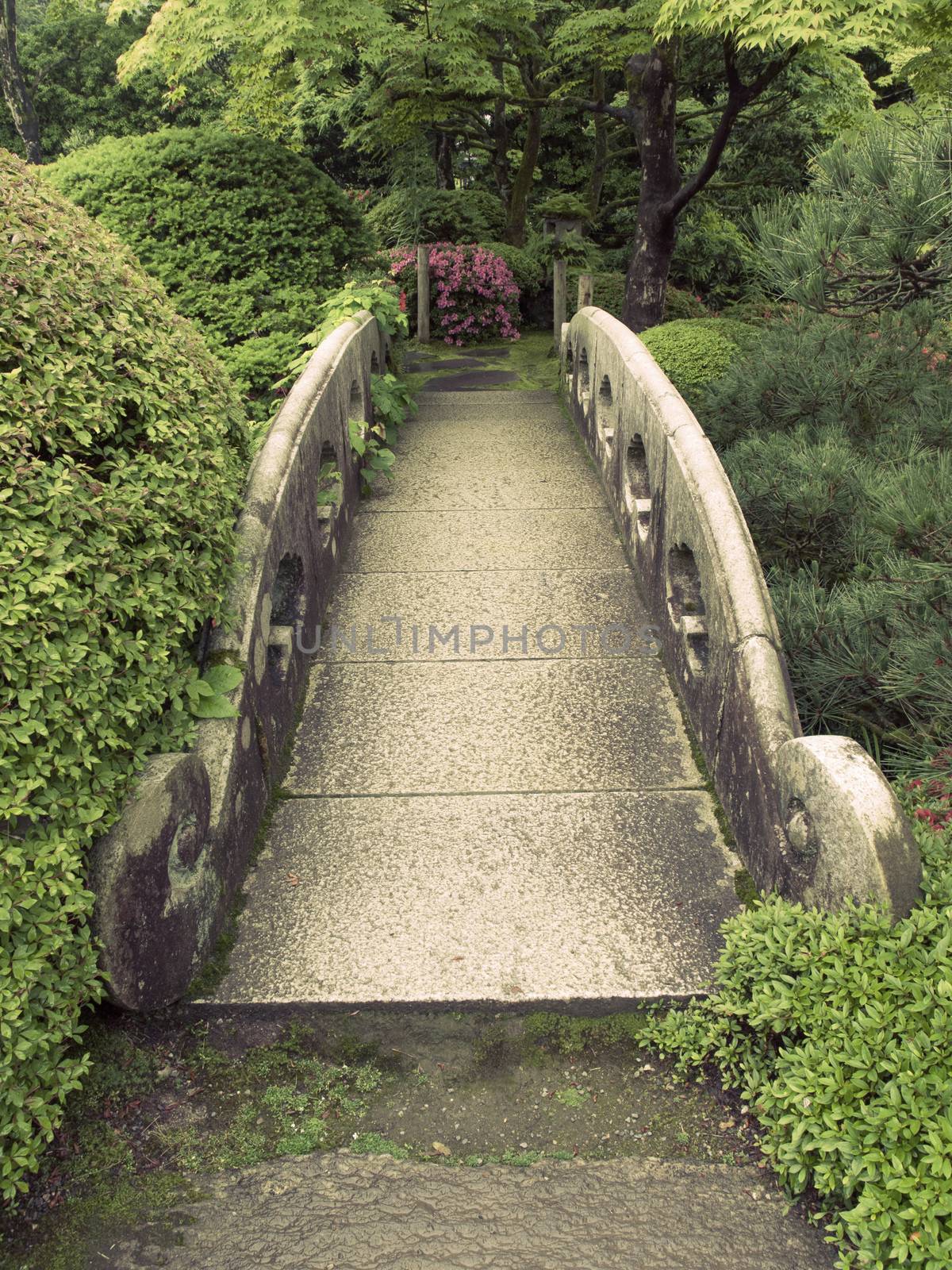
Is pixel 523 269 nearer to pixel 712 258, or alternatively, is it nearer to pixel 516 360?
pixel 516 360

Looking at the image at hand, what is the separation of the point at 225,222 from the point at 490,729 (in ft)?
15.4

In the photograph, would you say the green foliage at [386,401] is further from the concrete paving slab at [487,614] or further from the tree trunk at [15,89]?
the tree trunk at [15,89]

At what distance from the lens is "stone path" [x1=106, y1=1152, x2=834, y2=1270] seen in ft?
7.43

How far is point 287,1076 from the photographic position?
108 inches

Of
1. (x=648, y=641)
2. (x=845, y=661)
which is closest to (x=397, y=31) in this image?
(x=648, y=641)

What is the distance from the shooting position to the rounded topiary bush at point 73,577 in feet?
7.38

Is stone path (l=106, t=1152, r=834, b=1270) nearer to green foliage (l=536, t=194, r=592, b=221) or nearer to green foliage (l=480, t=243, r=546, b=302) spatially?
green foliage (l=480, t=243, r=546, b=302)

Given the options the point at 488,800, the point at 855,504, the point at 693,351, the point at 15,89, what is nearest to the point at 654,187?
the point at 693,351

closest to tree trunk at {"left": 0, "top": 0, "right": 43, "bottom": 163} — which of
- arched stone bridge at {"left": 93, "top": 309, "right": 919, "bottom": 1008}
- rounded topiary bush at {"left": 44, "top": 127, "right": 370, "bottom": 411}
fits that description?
rounded topiary bush at {"left": 44, "top": 127, "right": 370, "bottom": 411}

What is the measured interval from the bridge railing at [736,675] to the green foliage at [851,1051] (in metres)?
0.15

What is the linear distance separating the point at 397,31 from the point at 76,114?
15096mm

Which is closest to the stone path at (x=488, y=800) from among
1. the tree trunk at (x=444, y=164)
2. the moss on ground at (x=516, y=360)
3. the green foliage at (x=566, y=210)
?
the moss on ground at (x=516, y=360)

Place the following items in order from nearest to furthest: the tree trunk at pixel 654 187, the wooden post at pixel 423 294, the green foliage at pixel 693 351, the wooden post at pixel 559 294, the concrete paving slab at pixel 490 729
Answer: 1. the concrete paving slab at pixel 490 729
2. the green foliage at pixel 693 351
3. the tree trunk at pixel 654 187
4. the wooden post at pixel 559 294
5. the wooden post at pixel 423 294

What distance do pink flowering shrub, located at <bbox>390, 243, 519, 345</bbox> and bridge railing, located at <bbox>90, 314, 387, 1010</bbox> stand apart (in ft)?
23.3
